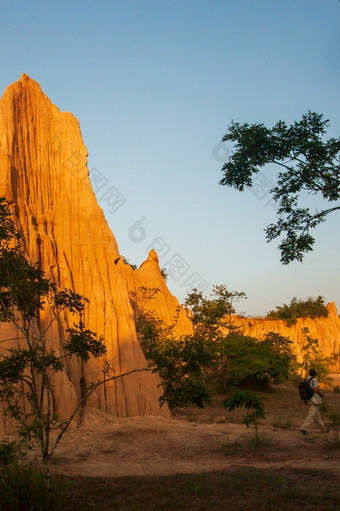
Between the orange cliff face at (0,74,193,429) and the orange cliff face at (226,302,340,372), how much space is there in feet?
97.5

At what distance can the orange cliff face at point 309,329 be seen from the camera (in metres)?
47.5

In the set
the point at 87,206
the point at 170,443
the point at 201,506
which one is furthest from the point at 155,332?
the point at 201,506

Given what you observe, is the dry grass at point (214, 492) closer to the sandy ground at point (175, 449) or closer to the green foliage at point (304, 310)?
the sandy ground at point (175, 449)

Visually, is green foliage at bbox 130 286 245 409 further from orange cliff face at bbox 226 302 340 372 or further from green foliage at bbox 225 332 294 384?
orange cliff face at bbox 226 302 340 372

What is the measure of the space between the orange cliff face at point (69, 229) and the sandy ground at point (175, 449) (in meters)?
1.99

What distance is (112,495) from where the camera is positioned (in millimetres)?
6750

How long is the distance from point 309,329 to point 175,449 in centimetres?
4131

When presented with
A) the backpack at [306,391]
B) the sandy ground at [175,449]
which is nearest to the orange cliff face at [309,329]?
the sandy ground at [175,449]

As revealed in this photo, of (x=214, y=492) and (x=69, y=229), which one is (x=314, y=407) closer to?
(x=214, y=492)

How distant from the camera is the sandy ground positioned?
902 cm

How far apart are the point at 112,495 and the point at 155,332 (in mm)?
18987

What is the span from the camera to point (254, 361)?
25.9m

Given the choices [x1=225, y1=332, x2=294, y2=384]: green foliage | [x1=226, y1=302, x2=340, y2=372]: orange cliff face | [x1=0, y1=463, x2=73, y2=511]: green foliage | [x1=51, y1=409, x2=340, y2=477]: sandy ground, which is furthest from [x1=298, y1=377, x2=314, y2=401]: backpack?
[x1=226, y1=302, x2=340, y2=372]: orange cliff face

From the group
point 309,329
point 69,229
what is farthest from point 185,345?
point 309,329
